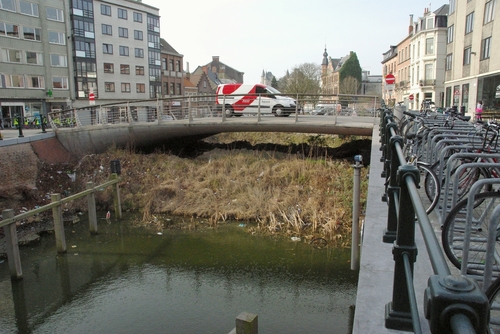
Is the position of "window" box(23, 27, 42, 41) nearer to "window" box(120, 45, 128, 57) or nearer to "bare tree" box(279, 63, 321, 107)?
"window" box(120, 45, 128, 57)

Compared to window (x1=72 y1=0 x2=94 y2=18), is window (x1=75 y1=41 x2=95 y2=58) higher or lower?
lower

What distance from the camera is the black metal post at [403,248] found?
1.90 meters

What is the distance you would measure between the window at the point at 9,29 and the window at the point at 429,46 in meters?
46.4

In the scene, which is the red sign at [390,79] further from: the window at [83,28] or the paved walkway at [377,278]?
the window at [83,28]

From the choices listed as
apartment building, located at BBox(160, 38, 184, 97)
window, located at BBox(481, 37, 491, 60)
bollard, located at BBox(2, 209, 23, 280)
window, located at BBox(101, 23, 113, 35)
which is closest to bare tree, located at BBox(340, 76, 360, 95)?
apartment building, located at BBox(160, 38, 184, 97)

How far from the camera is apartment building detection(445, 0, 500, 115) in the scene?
26.1 meters

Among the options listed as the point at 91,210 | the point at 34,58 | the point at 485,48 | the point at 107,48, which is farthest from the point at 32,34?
the point at 485,48

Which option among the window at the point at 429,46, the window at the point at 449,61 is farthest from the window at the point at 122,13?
the window at the point at 449,61

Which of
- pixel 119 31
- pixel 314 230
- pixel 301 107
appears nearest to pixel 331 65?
pixel 119 31

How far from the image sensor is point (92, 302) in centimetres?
938

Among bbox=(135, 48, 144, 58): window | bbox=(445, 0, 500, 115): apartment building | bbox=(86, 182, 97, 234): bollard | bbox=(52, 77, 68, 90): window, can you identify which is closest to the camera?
bbox=(86, 182, 97, 234): bollard

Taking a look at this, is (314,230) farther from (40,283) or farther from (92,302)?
(40,283)

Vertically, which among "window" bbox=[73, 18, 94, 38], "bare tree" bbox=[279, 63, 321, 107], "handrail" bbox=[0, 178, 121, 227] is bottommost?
"handrail" bbox=[0, 178, 121, 227]

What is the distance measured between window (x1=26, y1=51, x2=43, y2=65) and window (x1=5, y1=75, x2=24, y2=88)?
2201 millimetres
